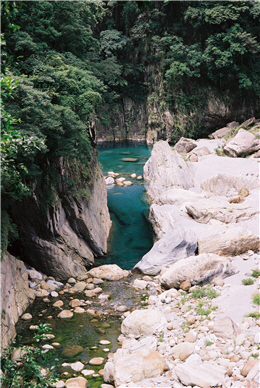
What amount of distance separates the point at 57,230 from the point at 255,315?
21.0 ft

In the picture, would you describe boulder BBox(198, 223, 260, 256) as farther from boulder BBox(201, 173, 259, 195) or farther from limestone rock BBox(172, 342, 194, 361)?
boulder BBox(201, 173, 259, 195)

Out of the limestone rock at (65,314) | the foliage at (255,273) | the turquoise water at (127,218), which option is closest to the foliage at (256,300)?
the foliage at (255,273)

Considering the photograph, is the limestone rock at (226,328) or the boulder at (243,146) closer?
the limestone rock at (226,328)

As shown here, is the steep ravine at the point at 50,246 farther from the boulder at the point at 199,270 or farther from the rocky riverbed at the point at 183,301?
the boulder at the point at 199,270

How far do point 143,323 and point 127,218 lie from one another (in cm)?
956

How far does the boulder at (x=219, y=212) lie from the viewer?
13852 millimetres

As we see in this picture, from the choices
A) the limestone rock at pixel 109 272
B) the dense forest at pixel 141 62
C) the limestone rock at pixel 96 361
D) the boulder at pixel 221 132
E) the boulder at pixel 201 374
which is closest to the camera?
the boulder at pixel 201 374

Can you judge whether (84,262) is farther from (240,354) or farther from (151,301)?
(240,354)

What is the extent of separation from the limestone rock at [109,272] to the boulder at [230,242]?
8.45 feet

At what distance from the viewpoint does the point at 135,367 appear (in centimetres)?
700

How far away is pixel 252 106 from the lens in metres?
32.2

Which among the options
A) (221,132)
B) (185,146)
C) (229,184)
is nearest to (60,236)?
(229,184)

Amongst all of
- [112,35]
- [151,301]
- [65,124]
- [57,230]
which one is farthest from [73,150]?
[112,35]

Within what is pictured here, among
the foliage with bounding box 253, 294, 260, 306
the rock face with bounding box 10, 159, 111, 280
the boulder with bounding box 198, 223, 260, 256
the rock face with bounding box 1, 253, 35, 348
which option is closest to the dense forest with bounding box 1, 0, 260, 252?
the rock face with bounding box 10, 159, 111, 280
